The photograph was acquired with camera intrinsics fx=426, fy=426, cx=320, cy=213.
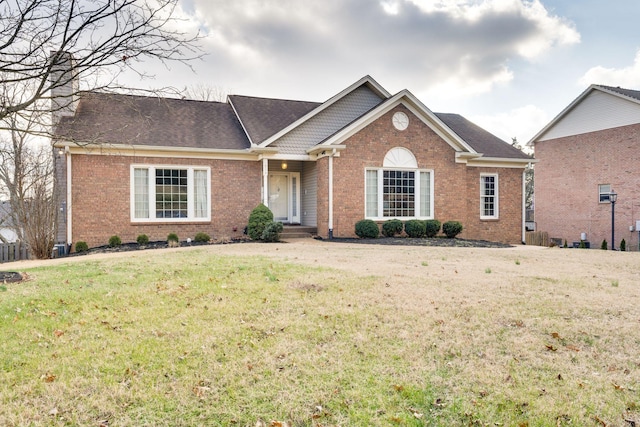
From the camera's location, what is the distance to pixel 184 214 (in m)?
16.3

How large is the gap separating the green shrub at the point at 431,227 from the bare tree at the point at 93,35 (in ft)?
41.3

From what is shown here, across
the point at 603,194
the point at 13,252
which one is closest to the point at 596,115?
the point at 603,194

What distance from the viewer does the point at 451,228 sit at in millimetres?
17500

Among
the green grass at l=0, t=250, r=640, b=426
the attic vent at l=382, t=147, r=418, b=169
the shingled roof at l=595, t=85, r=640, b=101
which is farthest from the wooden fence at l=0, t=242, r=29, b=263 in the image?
the shingled roof at l=595, t=85, r=640, b=101

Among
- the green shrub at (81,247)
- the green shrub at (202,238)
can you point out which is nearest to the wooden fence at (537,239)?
the green shrub at (202,238)

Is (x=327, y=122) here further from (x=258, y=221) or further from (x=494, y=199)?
(x=494, y=199)

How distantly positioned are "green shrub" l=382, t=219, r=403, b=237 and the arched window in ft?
1.63

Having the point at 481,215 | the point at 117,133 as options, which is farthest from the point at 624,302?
the point at 117,133

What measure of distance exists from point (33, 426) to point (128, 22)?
211 inches

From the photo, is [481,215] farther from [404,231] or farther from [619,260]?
[619,260]

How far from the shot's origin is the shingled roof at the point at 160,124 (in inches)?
618

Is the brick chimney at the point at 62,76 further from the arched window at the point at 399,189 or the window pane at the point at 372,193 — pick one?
the arched window at the point at 399,189

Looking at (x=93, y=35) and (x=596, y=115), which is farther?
(x=596, y=115)

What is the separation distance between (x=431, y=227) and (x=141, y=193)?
1123cm
